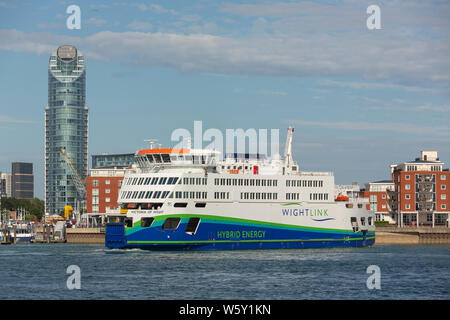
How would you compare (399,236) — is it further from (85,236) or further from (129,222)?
→ (129,222)

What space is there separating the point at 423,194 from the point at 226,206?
5748cm

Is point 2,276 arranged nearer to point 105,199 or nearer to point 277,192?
point 277,192

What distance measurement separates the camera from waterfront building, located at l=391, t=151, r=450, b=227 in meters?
116

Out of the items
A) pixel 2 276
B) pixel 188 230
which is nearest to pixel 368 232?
pixel 188 230

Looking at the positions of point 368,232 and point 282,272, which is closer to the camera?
point 282,272

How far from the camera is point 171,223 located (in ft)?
213

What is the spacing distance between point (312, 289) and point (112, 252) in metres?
29.8

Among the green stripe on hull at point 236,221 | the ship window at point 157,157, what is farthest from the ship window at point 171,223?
the ship window at point 157,157

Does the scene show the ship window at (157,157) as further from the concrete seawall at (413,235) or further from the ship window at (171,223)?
the concrete seawall at (413,235)

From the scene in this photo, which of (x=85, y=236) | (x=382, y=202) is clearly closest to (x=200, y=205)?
(x=85, y=236)

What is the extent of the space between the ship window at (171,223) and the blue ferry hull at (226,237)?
0.36 meters

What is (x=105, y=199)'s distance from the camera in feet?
412
